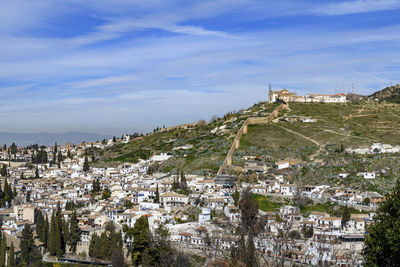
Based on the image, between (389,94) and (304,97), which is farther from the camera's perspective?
(389,94)

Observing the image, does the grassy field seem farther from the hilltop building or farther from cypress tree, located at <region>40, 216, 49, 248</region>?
cypress tree, located at <region>40, 216, 49, 248</region>

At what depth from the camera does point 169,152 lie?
243ft

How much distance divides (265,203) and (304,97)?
199 feet

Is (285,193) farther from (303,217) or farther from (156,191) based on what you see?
(156,191)

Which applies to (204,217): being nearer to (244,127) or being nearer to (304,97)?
(244,127)

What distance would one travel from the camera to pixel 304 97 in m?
102

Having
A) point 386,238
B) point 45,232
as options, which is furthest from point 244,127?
point 386,238

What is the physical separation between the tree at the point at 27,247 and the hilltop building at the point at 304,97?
229 feet

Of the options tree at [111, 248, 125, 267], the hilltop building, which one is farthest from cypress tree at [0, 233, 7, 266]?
the hilltop building

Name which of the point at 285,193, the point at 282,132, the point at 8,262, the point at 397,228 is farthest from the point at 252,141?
the point at 397,228

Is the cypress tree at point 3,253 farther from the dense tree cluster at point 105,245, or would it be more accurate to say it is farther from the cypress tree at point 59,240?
the dense tree cluster at point 105,245

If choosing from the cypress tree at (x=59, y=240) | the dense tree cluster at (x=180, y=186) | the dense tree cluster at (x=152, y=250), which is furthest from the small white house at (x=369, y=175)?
the cypress tree at (x=59, y=240)

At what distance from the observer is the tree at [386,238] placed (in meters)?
13.9

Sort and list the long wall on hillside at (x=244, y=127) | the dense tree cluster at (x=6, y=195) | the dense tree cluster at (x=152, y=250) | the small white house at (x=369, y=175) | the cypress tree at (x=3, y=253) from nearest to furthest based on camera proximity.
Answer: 1. the dense tree cluster at (x=152, y=250)
2. the cypress tree at (x=3, y=253)
3. the small white house at (x=369, y=175)
4. the dense tree cluster at (x=6, y=195)
5. the long wall on hillside at (x=244, y=127)
